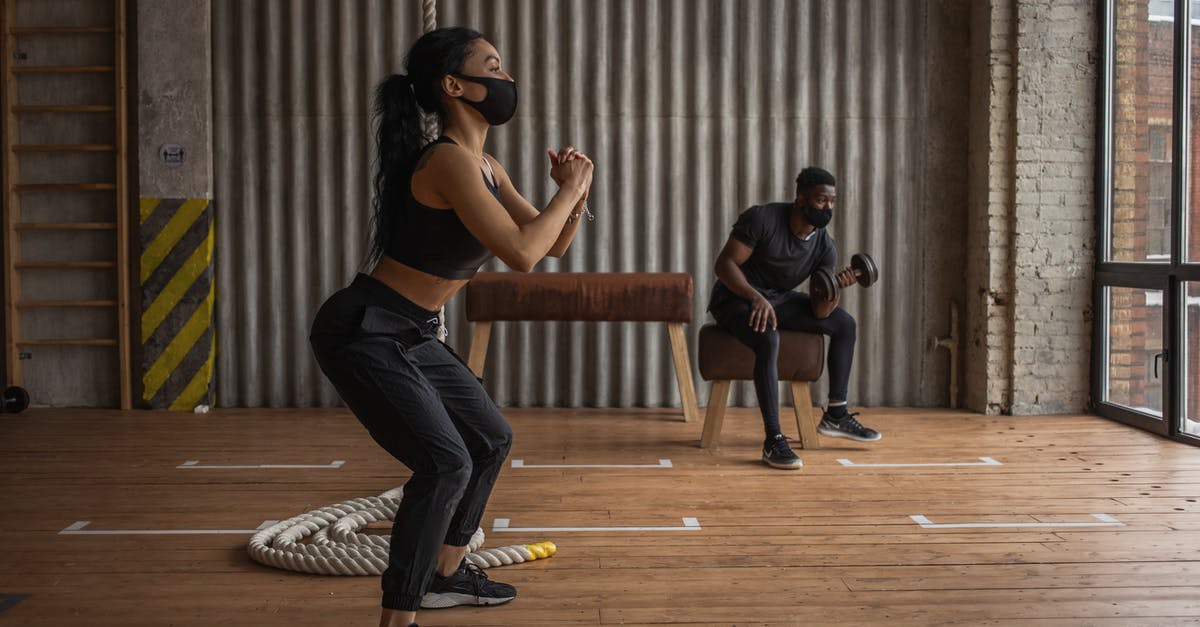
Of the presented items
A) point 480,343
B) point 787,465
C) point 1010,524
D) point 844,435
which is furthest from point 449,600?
point 480,343

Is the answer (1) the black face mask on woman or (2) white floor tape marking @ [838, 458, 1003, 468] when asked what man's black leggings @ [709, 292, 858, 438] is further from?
(1) the black face mask on woman

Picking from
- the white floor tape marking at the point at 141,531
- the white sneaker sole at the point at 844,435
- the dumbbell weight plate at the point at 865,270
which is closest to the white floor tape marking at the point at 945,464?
the white sneaker sole at the point at 844,435

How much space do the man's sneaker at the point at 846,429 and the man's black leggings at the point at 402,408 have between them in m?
3.27

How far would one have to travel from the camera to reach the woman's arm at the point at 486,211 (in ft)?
7.91

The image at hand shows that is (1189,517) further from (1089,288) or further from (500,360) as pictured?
(500,360)

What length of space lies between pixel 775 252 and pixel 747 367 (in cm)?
55

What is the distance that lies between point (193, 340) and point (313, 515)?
3.18 metres

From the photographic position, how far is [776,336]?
512 centimetres

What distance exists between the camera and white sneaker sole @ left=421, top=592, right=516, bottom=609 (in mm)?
2896

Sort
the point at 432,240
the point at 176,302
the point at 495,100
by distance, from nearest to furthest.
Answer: the point at 432,240
the point at 495,100
the point at 176,302

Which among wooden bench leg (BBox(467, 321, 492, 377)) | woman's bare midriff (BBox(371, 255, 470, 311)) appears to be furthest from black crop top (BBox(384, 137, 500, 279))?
wooden bench leg (BBox(467, 321, 492, 377))

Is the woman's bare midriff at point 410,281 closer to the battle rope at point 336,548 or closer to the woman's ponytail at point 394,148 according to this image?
the woman's ponytail at point 394,148

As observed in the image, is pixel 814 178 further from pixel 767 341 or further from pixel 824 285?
pixel 767 341

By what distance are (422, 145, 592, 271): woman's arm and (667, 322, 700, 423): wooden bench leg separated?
3763 millimetres
